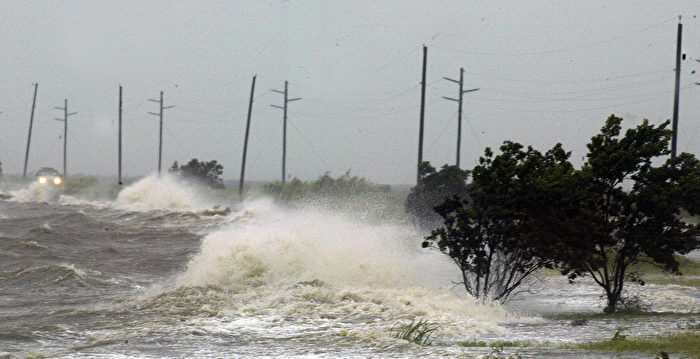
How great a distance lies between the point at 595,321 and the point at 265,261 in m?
10.9

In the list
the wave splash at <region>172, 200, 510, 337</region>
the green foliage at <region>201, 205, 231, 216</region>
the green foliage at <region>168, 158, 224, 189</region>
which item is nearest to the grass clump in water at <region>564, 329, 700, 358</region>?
the wave splash at <region>172, 200, 510, 337</region>

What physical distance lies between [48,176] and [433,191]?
51408 millimetres

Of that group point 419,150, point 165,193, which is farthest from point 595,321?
point 165,193

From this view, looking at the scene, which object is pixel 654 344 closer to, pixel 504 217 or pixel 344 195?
pixel 504 217

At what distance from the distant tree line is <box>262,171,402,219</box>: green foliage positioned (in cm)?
1603

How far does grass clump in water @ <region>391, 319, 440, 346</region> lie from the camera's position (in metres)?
15.5

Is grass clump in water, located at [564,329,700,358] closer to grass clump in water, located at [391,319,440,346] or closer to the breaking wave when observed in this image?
grass clump in water, located at [391,319,440,346]

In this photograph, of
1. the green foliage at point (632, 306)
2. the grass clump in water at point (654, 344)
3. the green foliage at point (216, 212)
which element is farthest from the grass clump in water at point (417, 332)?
the green foliage at point (216, 212)

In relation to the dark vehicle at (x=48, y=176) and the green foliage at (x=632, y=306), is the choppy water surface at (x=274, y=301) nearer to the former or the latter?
the green foliage at (x=632, y=306)

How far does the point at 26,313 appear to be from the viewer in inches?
795

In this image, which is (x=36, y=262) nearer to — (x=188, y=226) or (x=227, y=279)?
(x=227, y=279)

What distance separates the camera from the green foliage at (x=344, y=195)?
41022 millimetres

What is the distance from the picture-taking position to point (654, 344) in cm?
1419

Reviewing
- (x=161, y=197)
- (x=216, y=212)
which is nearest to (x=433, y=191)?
(x=216, y=212)
